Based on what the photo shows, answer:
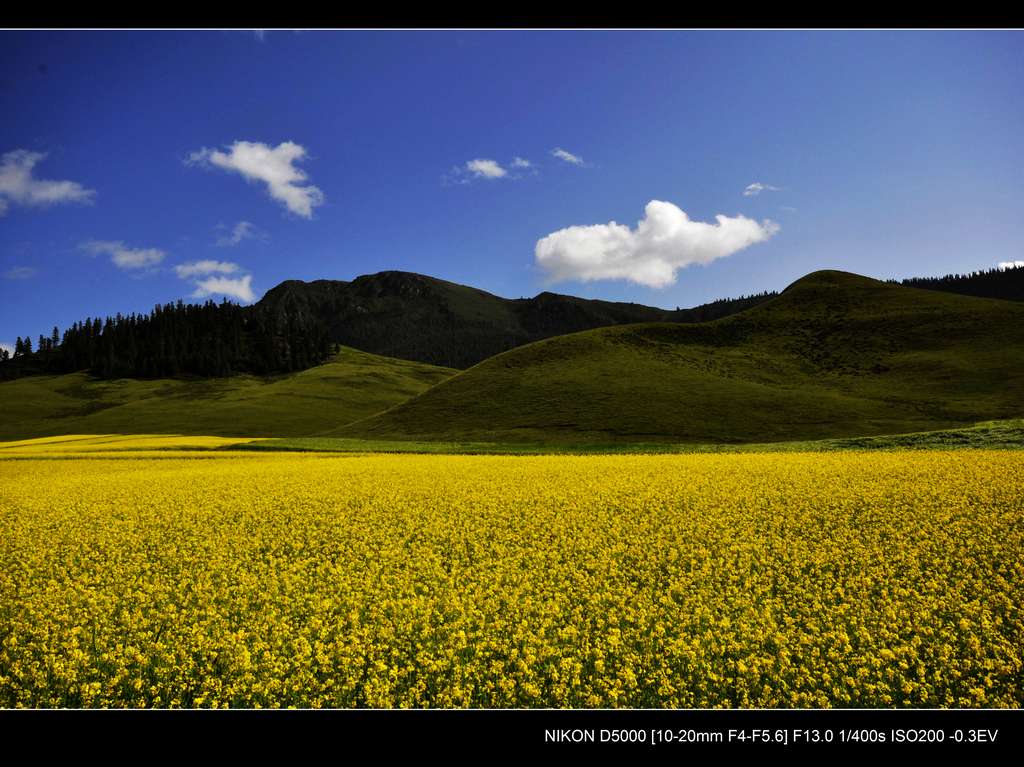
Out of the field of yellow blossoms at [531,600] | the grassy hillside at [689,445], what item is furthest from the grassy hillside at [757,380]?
the field of yellow blossoms at [531,600]

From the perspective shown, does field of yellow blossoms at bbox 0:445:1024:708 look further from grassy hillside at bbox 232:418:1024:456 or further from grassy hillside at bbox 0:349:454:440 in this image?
grassy hillside at bbox 0:349:454:440

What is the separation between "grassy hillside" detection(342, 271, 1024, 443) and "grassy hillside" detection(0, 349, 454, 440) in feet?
143

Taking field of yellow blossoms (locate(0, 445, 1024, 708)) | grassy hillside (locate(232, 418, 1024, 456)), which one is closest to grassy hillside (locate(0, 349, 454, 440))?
grassy hillside (locate(232, 418, 1024, 456))

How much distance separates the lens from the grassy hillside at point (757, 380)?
55781 millimetres

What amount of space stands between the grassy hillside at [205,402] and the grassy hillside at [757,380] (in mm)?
43495

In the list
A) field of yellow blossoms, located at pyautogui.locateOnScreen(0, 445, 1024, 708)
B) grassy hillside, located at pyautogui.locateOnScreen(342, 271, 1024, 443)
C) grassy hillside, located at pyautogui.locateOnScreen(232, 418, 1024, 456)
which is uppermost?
grassy hillside, located at pyautogui.locateOnScreen(342, 271, 1024, 443)

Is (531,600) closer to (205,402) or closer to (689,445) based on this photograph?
(689,445)

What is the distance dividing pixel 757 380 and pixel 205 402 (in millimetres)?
124045

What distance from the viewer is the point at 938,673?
727cm

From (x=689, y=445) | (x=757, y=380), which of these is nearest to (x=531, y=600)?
(x=689, y=445)

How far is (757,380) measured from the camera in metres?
75.9

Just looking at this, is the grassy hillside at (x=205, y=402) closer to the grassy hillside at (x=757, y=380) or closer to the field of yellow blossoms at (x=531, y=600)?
the grassy hillside at (x=757, y=380)

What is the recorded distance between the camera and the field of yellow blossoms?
24.0 feet
